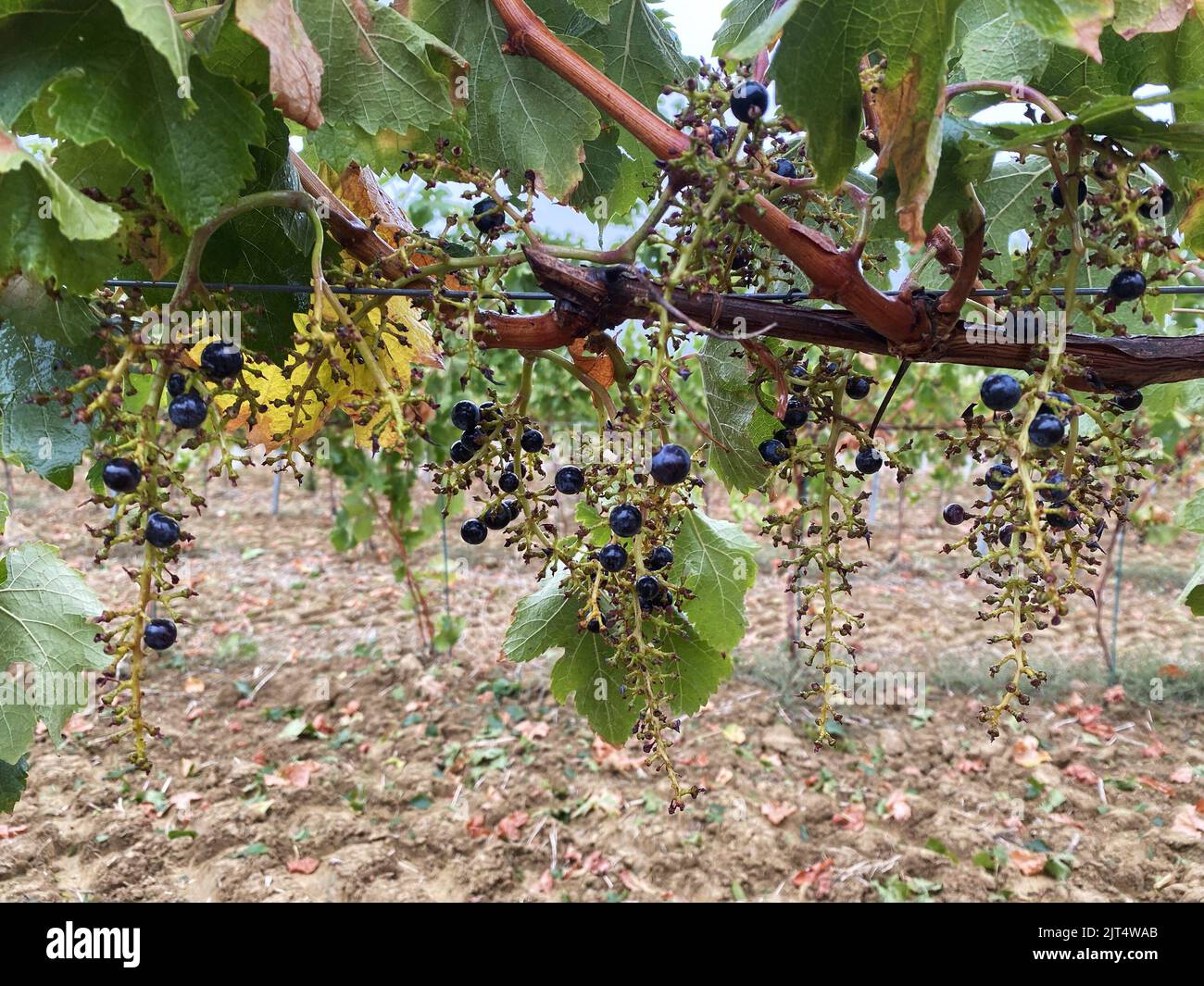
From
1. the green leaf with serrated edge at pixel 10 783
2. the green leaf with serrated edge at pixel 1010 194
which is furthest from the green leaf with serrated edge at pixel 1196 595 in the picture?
the green leaf with serrated edge at pixel 10 783

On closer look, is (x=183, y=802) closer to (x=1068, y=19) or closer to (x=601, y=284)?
(x=601, y=284)

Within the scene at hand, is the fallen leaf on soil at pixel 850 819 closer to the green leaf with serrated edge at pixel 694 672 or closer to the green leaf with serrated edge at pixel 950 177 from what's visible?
the green leaf with serrated edge at pixel 694 672

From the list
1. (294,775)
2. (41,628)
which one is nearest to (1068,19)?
(41,628)

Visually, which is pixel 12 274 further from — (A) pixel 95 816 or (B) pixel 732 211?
(A) pixel 95 816

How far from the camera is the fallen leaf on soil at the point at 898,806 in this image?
508 cm

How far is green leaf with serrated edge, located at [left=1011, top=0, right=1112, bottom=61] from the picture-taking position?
0.97 meters

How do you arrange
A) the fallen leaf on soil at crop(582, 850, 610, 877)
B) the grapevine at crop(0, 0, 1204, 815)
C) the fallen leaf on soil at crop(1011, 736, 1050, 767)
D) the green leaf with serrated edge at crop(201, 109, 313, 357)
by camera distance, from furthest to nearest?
the fallen leaf on soil at crop(1011, 736, 1050, 767) < the fallen leaf on soil at crop(582, 850, 610, 877) < the green leaf with serrated edge at crop(201, 109, 313, 357) < the grapevine at crop(0, 0, 1204, 815)

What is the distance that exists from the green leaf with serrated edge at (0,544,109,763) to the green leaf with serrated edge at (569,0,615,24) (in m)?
1.45

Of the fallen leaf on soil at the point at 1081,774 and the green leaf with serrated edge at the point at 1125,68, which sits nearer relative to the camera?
the green leaf with serrated edge at the point at 1125,68

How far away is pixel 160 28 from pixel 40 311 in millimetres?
489

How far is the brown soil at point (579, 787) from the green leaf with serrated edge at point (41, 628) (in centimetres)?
304

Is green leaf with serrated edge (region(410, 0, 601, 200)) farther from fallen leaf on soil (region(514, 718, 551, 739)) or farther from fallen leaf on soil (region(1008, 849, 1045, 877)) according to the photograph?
fallen leaf on soil (region(514, 718, 551, 739))

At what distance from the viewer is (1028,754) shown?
5.71 m

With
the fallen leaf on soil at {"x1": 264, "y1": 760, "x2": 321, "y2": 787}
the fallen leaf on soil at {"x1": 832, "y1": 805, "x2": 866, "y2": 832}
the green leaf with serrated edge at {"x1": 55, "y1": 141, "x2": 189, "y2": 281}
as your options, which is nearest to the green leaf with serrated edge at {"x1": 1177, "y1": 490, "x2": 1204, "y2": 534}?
the green leaf with serrated edge at {"x1": 55, "y1": 141, "x2": 189, "y2": 281}
